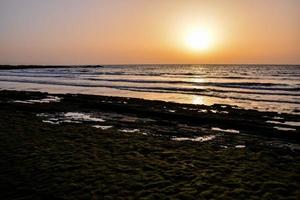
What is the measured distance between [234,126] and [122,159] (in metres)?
8.98

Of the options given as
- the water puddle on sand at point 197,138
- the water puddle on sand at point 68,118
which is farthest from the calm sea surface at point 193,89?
the water puddle on sand at point 68,118

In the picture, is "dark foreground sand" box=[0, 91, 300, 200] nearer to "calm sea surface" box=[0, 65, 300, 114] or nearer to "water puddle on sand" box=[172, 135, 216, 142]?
"water puddle on sand" box=[172, 135, 216, 142]

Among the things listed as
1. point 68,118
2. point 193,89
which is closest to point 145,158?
point 68,118

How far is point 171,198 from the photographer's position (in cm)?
794

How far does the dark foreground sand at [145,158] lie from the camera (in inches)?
332

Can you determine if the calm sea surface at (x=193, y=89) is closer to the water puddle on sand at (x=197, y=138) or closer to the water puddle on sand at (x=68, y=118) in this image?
the water puddle on sand at (x=197, y=138)

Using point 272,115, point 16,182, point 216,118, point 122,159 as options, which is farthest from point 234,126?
point 16,182

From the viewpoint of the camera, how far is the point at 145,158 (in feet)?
37.3

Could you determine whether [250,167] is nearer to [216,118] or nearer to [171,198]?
[171,198]

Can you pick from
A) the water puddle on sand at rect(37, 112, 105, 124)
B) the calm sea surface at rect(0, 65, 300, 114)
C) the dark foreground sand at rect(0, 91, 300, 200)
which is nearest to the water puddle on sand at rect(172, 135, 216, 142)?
the dark foreground sand at rect(0, 91, 300, 200)

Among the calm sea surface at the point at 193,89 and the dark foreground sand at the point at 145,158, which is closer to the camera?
the dark foreground sand at the point at 145,158

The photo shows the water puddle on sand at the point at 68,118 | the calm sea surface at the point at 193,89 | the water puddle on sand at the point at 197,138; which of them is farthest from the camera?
the calm sea surface at the point at 193,89

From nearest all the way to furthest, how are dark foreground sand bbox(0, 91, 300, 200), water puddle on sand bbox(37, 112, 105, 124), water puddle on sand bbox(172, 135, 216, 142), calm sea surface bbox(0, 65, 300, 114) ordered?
1. dark foreground sand bbox(0, 91, 300, 200)
2. water puddle on sand bbox(172, 135, 216, 142)
3. water puddle on sand bbox(37, 112, 105, 124)
4. calm sea surface bbox(0, 65, 300, 114)

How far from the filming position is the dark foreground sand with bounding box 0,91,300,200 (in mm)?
8421
